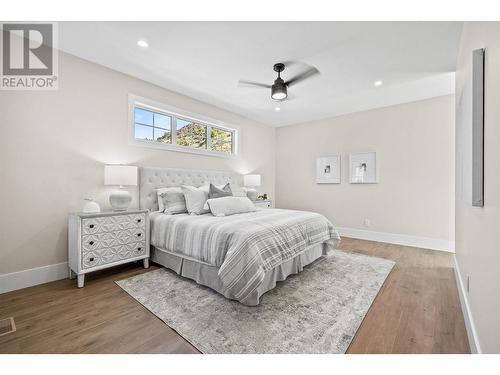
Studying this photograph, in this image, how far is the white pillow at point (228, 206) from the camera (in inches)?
115

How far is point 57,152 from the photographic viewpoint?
2594 mm

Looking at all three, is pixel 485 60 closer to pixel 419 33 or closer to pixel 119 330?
pixel 419 33

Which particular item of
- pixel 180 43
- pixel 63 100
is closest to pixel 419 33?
pixel 180 43

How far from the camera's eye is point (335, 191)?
503 cm

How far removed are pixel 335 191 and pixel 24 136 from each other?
5.20 m

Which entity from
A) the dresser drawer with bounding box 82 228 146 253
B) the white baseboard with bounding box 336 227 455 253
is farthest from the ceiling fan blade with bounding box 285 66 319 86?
the white baseboard with bounding box 336 227 455 253

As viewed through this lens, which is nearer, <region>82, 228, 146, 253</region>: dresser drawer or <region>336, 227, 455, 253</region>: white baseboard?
<region>82, 228, 146, 253</region>: dresser drawer

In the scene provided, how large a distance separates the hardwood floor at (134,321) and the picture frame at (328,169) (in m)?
2.70

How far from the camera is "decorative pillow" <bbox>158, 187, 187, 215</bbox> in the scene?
3093 mm

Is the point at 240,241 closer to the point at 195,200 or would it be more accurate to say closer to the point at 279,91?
the point at 195,200

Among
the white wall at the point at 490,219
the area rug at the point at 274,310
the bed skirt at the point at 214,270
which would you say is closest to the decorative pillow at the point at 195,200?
the bed skirt at the point at 214,270

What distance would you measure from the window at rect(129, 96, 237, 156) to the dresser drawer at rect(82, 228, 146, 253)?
4.56ft

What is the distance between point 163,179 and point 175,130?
0.93 metres

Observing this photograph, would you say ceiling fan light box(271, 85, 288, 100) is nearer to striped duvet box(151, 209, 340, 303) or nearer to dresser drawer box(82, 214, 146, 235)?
striped duvet box(151, 209, 340, 303)
